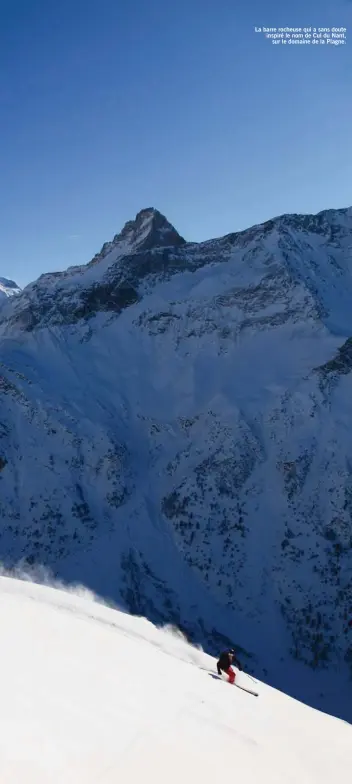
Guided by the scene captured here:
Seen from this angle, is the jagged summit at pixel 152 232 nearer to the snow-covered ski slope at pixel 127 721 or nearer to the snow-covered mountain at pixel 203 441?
the snow-covered mountain at pixel 203 441

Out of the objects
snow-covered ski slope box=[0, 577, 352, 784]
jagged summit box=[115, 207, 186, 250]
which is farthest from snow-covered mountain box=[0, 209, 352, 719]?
snow-covered ski slope box=[0, 577, 352, 784]

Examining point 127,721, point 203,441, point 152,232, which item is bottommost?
point 203,441

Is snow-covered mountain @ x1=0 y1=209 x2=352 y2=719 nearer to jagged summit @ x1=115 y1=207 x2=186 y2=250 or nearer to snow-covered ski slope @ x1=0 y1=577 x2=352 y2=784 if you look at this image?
jagged summit @ x1=115 y1=207 x2=186 y2=250

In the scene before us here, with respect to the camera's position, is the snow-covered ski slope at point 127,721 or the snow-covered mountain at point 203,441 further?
the snow-covered mountain at point 203,441

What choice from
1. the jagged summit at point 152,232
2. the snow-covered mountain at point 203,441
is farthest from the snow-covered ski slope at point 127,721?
the jagged summit at point 152,232

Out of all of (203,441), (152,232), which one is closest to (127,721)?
(203,441)

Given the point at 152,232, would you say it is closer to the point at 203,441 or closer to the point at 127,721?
the point at 203,441
